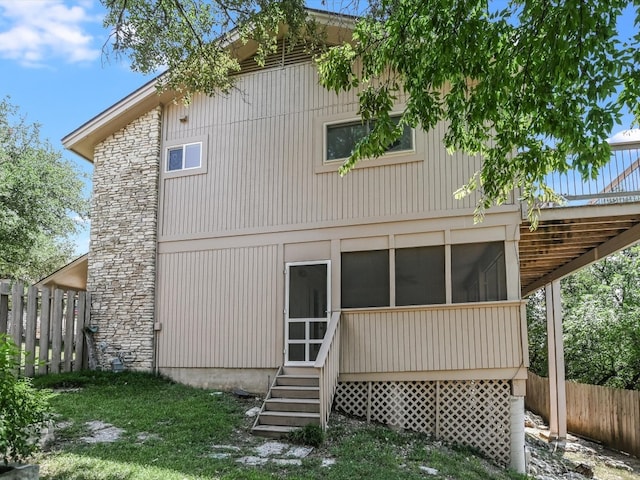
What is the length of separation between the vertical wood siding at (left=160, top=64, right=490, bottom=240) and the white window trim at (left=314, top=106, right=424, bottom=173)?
0.04 m

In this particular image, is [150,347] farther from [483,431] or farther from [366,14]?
[366,14]

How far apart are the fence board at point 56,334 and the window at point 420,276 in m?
6.58

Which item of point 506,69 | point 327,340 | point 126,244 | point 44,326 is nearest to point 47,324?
point 44,326

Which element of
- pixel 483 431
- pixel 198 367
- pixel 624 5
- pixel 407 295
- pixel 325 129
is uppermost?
pixel 325 129

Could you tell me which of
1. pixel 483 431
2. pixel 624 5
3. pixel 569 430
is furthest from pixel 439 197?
pixel 569 430

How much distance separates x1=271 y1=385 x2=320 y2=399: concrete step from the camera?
7.88 meters

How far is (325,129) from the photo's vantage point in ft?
31.1

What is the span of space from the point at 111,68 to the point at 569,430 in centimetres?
1278

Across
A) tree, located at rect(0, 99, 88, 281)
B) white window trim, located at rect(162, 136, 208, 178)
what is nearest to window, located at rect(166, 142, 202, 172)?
white window trim, located at rect(162, 136, 208, 178)

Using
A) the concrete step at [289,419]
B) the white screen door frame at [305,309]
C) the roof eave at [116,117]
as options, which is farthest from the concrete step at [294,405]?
the roof eave at [116,117]

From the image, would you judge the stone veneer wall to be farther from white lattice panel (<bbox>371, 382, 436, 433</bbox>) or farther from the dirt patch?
white lattice panel (<bbox>371, 382, 436, 433</bbox>)

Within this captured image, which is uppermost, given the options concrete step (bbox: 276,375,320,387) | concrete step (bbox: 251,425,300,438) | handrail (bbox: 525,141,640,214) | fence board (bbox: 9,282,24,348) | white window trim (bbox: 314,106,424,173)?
white window trim (bbox: 314,106,424,173)

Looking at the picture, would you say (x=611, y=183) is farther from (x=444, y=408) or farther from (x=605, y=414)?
(x=605, y=414)

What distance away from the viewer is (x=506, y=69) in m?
4.95
